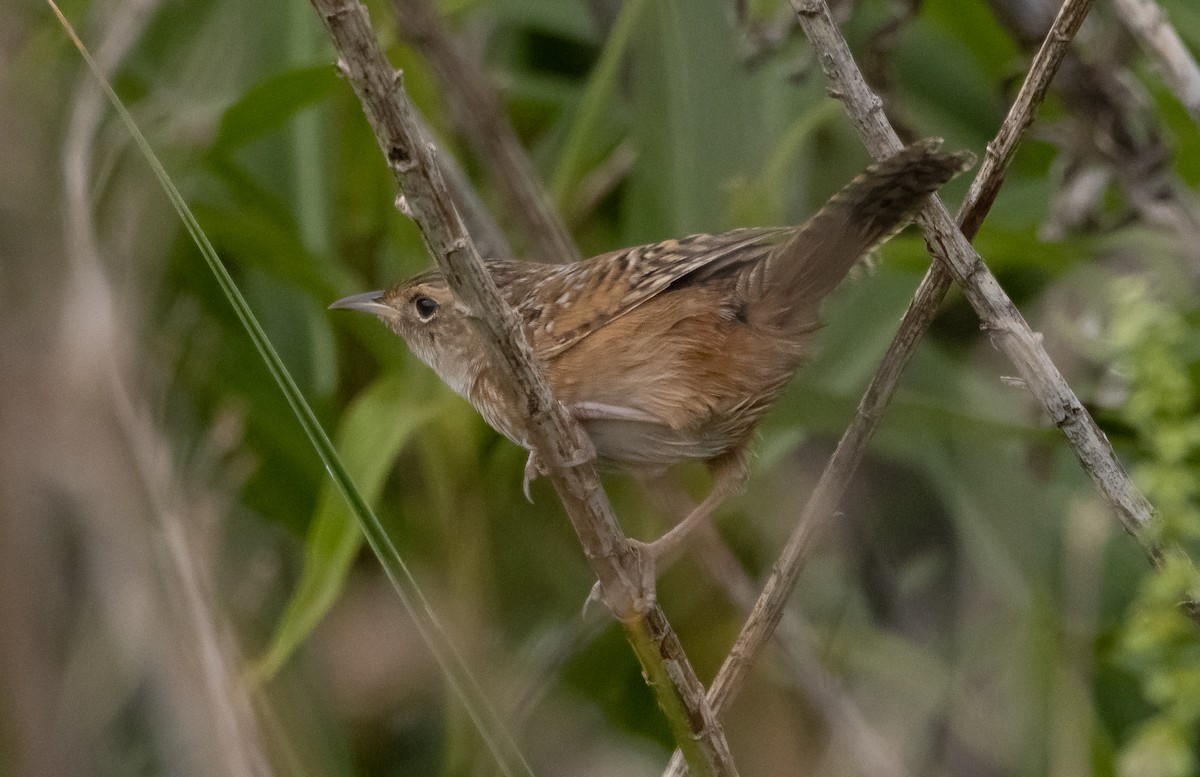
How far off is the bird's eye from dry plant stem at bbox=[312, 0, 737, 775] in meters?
0.98

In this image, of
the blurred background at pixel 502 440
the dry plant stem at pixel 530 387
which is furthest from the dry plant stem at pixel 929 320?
the blurred background at pixel 502 440

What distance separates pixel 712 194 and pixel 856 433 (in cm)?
136

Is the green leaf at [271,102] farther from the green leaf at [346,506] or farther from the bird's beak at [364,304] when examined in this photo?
the green leaf at [346,506]

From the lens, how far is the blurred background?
245 cm

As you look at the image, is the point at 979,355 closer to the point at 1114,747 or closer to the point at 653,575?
the point at 1114,747

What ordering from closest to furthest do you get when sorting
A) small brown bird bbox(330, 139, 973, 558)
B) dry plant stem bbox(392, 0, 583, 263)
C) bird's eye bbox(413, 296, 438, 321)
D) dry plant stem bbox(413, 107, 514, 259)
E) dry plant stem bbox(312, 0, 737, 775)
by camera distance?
dry plant stem bbox(312, 0, 737, 775), small brown bird bbox(330, 139, 973, 558), dry plant stem bbox(392, 0, 583, 263), bird's eye bbox(413, 296, 438, 321), dry plant stem bbox(413, 107, 514, 259)

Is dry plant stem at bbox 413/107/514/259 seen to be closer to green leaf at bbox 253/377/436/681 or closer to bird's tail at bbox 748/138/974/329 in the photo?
green leaf at bbox 253/377/436/681

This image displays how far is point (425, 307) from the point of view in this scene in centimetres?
260

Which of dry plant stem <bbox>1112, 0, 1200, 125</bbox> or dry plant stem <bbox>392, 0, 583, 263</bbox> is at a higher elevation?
dry plant stem <bbox>392, 0, 583, 263</bbox>

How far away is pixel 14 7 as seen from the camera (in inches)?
114

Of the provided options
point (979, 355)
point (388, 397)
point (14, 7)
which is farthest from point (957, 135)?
point (14, 7)

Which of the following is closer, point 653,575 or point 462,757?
point 653,575

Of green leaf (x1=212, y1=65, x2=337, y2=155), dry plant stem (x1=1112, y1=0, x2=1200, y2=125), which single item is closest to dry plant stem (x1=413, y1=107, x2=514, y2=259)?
green leaf (x1=212, y1=65, x2=337, y2=155)

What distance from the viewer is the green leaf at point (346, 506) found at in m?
2.46
